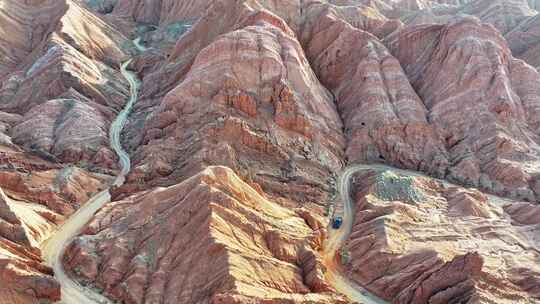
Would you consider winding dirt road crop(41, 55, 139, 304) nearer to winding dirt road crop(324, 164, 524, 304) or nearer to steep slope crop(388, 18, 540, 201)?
winding dirt road crop(324, 164, 524, 304)

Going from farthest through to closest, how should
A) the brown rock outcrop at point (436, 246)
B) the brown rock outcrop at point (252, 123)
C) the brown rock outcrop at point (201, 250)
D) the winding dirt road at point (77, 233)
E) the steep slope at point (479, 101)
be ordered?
the steep slope at point (479, 101), the brown rock outcrop at point (252, 123), the brown rock outcrop at point (436, 246), the winding dirt road at point (77, 233), the brown rock outcrop at point (201, 250)

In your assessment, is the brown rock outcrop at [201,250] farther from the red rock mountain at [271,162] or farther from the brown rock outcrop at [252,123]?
the brown rock outcrop at [252,123]

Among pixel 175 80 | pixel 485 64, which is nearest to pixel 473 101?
pixel 485 64

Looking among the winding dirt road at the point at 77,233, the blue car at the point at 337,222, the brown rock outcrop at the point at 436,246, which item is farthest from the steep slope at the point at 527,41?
the winding dirt road at the point at 77,233

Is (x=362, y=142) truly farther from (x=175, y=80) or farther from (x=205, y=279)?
(x=205, y=279)

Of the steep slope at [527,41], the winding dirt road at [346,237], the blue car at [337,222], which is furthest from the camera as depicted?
the steep slope at [527,41]

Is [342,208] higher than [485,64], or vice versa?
[485,64]

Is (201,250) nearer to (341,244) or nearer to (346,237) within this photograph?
(341,244)

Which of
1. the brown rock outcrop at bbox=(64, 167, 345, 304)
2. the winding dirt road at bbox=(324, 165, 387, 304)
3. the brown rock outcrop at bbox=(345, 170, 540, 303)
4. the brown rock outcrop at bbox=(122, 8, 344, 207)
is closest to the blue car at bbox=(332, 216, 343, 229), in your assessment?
the winding dirt road at bbox=(324, 165, 387, 304)
